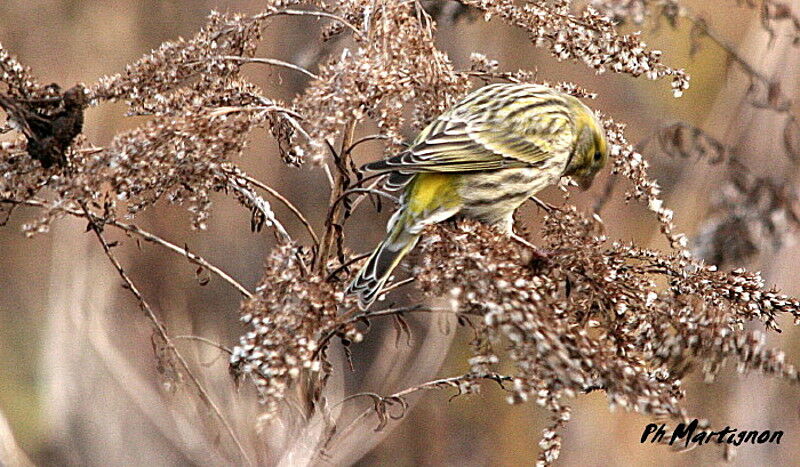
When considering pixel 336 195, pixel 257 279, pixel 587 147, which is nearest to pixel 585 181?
pixel 587 147

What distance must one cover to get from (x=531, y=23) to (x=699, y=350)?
107cm

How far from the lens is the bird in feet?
9.52

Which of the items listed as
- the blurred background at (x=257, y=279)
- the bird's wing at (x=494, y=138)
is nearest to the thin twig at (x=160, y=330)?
the bird's wing at (x=494, y=138)

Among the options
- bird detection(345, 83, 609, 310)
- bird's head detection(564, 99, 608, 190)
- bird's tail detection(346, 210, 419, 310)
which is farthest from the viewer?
bird's head detection(564, 99, 608, 190)

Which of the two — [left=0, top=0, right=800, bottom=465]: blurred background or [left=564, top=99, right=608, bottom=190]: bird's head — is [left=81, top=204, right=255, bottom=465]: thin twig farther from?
[left=564, top=99, right=608, bottom=190]: bird's head

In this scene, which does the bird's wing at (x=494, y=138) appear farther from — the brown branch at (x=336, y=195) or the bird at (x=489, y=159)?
the brown branch at (x=336, y=195)

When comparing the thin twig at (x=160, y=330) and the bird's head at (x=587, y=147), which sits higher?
the bird's head at (x=587, y=147)

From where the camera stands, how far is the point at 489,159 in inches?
127

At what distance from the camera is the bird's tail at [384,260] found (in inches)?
100.0

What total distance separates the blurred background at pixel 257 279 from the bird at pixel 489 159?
994 mm

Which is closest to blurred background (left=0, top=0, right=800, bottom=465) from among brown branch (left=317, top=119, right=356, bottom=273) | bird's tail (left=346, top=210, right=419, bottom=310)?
bird's tail (left=346, top=210, right=419, bottom=310)

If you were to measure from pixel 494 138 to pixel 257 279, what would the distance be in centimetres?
298

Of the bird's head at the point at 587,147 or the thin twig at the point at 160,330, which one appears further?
the bird's head at the point at 587,147

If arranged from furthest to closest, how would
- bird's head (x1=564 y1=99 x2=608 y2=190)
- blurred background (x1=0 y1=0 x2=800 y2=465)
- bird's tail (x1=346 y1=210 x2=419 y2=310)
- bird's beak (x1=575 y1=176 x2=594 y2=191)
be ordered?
1. blurred background (x1=0 y1=0 x2=800 y2=465)
2. bird's beak (x1=575 y1=176 x2=594 y2=191)
3. bird's head (x1=564 y1=99 x2=608 y2=190)
4. bird's tail (x1=346 y1=210 x2=419 y2=310)
